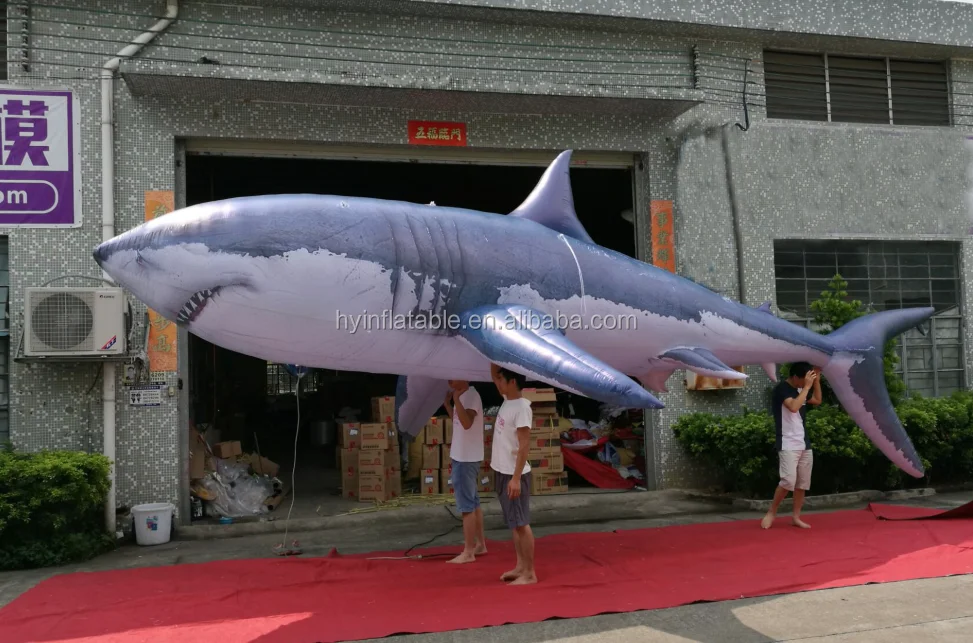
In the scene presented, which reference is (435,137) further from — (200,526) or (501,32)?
(200,526)

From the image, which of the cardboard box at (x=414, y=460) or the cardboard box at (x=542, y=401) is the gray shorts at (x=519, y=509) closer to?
the cardboard box at (x=542, y=401)

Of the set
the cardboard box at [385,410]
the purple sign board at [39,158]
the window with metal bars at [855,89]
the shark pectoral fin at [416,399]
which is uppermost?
the window with metal bars at [855,89]

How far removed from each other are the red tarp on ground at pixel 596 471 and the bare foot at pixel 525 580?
414 centimetres

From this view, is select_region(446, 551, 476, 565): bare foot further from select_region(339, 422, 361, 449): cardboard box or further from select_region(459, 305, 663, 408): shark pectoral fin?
select_region(339, 422, 361, 449): cardboard box

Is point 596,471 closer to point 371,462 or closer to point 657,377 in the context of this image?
point 371,462

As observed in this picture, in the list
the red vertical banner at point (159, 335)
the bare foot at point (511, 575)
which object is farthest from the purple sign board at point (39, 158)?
Result: the bare foot at point (511, 575)

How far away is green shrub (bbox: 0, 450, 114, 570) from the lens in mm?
5551

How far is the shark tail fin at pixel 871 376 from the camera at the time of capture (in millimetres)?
5496

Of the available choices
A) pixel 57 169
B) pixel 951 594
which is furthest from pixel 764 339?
pixel 57 169

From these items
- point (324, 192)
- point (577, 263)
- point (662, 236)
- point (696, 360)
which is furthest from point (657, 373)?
point (324, 192)

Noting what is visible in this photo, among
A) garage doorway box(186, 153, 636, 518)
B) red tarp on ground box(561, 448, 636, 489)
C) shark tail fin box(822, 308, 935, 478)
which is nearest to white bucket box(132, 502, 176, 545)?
garage doorway box(186, 153, 636, 518)

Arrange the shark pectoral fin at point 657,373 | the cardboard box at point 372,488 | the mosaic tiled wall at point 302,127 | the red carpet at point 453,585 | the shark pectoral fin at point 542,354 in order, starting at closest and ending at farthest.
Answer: the shark pectoral fin at point 542,354, the red carpet at point 453,585, the shark pectoral fin at point 657,373, the mosaic tiled wall at point 302,127, the cardboard box at point 372,488

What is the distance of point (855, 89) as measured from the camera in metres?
9.08

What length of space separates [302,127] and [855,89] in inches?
272
